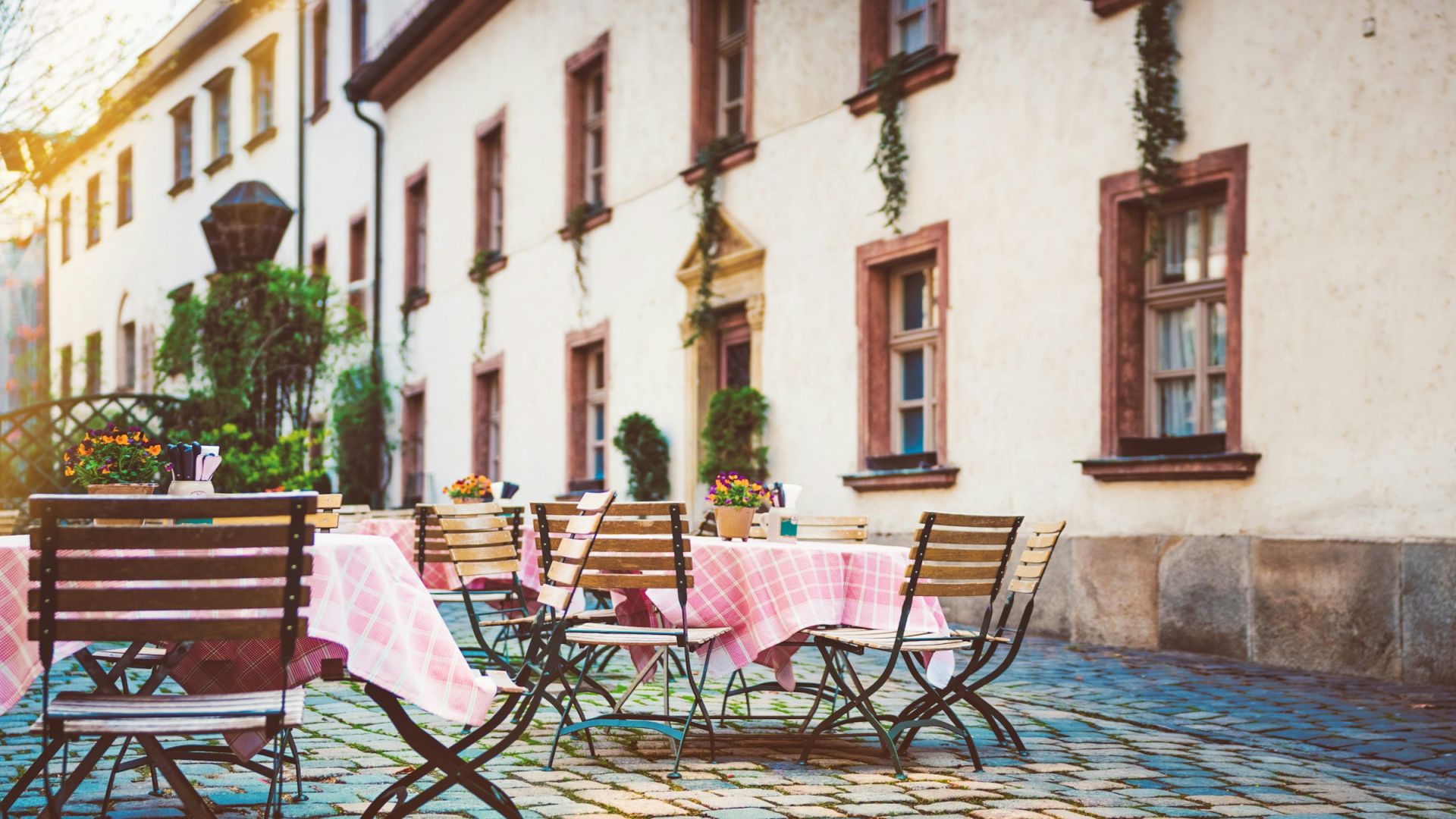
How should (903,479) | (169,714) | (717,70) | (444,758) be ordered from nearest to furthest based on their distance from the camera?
(169,714) → (444,758) → (903,479) → (717,70)

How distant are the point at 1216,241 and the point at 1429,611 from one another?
2.84m

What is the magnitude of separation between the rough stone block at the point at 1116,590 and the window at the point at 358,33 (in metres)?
17.4

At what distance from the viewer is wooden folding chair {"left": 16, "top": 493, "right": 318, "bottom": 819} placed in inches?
147

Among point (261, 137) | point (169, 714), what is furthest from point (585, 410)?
point (169, 714)

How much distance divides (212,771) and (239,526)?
2215mm

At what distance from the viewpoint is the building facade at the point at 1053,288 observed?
368 inches

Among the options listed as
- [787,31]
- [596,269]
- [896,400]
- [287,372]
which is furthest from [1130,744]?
[596,269]

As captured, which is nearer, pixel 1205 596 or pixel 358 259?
pixel 1205 596

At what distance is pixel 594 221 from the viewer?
1828cm

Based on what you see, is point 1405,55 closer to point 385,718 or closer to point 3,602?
point 385,718

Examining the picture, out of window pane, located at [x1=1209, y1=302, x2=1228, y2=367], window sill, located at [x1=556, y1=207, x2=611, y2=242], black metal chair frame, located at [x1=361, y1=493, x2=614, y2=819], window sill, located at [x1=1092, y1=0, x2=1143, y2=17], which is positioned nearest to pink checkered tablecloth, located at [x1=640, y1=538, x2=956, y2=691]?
black metal chair frame, located at [x1=361, y1=493, x2=614, y2=819]

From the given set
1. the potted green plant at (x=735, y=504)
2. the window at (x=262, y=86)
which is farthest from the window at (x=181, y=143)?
the potted green plant at (x=735, y=504)

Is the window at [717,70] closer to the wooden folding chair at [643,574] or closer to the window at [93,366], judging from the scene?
the wooden folding chair at [643,574]

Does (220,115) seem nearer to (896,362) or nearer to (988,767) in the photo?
(896,362)
